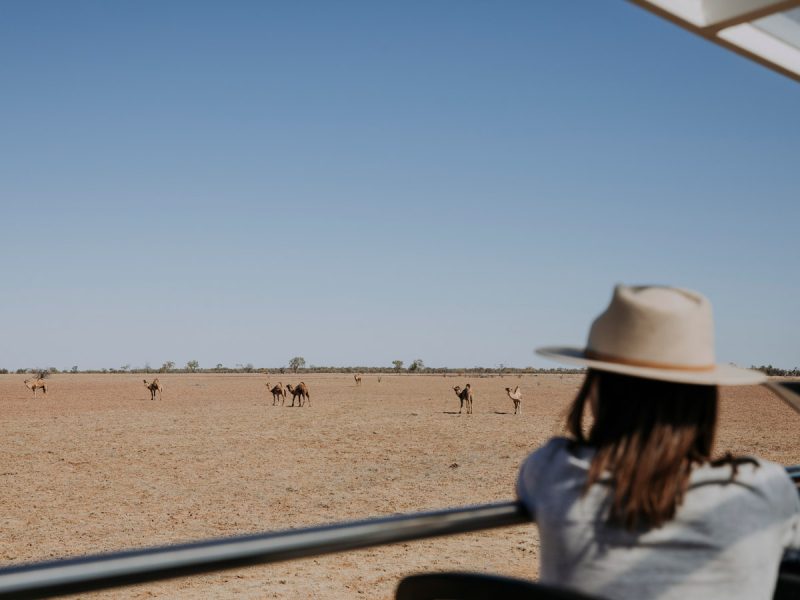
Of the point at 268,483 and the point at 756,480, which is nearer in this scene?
the point at 756,480

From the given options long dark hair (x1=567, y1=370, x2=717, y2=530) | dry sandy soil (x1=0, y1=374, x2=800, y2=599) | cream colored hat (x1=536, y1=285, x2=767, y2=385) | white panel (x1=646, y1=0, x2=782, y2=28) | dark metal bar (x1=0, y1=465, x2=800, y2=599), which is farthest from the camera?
dry sandy soil (x1=0, y1=374, x2=800, y2=599)

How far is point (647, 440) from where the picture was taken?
1.33m

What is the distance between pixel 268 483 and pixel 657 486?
1234 cm

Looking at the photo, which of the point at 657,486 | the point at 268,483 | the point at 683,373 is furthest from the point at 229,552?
the point at 268,483

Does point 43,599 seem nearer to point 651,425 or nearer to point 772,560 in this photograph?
point 651,425

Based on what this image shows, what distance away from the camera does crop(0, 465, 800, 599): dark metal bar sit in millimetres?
1115

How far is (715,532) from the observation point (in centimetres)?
127

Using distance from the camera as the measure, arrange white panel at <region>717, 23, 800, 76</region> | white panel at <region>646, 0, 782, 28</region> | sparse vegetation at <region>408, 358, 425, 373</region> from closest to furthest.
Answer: white panel at <region>646, 0, 782, 28</region>, white panel at <region>717, 23, 800, 76</region>, sparse vegetation at <region>408, 358, 425, 373</region>

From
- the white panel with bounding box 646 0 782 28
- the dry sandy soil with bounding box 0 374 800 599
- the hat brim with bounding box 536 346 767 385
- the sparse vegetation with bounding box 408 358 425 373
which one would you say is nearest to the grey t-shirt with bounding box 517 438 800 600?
the hat brim with bounding box 536 346 767 385

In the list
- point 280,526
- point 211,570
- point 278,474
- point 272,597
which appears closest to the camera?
point 211,570

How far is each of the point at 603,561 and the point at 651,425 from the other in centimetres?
26

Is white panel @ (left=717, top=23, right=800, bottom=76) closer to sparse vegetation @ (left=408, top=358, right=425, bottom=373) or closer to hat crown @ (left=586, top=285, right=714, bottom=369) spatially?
hat crown @ (left=586, top=285, right=714, bottom=369)

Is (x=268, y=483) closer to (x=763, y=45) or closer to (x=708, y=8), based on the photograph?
(x=763, y=45)

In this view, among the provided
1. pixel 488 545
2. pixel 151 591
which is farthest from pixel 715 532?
pixel 488 545
